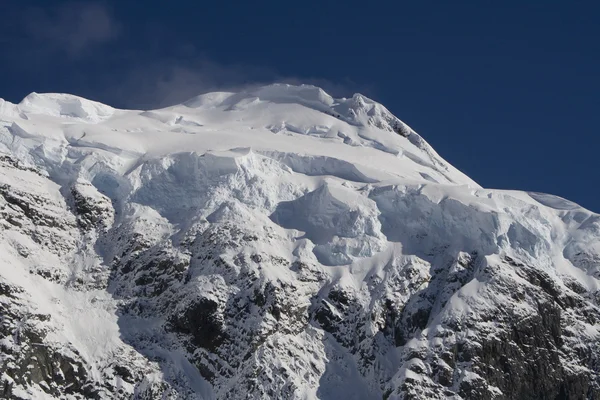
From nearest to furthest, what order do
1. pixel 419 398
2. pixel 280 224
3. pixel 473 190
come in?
pixel 419 398
pixel 280 224
pixel 473 190

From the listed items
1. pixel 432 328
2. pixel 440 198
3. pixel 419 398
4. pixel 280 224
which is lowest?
pixel 419 398

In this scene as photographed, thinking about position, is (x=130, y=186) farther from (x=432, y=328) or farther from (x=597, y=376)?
(x=597, y=376)

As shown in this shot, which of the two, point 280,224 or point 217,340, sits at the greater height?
point 280,224

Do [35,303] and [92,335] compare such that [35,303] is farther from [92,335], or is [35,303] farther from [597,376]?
[597,376]

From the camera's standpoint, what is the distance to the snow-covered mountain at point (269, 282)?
495 feet

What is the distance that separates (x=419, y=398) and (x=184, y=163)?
59.9 metres

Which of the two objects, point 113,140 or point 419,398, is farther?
point 113,140

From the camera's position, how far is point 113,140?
19300cm

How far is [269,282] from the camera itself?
161 meters

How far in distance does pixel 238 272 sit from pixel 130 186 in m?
27.2

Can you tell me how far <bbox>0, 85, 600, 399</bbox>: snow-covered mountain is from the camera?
15075cm

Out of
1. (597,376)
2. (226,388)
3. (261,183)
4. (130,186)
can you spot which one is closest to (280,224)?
(261,183)

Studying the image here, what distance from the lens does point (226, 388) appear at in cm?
15138

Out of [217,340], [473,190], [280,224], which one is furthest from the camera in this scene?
[473,190]
